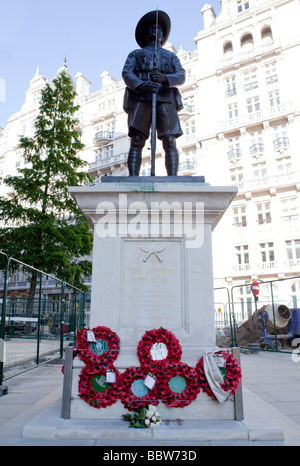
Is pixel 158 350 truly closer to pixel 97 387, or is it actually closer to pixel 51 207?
pixel 97 387

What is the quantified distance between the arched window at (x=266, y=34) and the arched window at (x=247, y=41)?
47.0 inches

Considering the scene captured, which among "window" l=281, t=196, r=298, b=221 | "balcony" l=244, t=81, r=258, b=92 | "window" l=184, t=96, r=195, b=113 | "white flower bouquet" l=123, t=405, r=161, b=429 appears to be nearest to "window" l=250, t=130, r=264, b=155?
"balcony" l=244, t=81, r=258, b=92

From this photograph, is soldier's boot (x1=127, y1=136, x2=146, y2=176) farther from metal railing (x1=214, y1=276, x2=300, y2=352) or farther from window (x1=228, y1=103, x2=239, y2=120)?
window (x1=228, y1=103, x2=239, y2=120)

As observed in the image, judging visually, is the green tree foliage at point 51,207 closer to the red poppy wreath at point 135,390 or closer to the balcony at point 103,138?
the red poppy wreath at point 135,390

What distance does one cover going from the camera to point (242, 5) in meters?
35.0

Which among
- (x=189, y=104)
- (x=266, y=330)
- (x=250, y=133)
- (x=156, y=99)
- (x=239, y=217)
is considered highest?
(x=189, y=104)

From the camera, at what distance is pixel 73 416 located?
128 inches

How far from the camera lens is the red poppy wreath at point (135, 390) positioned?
319 cm

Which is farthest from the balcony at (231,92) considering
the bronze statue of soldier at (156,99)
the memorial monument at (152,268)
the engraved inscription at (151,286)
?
the engraved inscription at (151,286)

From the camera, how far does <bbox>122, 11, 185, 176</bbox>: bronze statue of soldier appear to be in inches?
184

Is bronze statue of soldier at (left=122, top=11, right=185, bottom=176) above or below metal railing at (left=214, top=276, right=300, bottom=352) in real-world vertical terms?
above

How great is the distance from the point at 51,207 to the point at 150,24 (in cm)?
1329

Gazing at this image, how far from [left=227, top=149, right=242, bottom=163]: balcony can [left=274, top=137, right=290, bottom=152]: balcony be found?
333 cm

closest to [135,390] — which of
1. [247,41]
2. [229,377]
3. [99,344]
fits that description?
[99,344]
